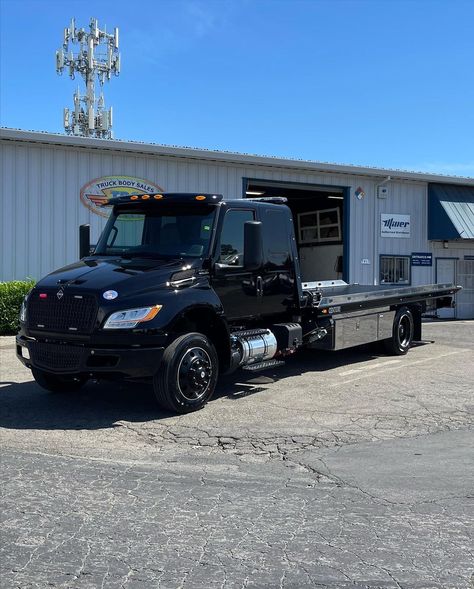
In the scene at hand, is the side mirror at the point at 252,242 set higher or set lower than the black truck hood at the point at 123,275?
higher

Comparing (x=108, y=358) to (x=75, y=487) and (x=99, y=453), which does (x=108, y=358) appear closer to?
(x=99, y=453)

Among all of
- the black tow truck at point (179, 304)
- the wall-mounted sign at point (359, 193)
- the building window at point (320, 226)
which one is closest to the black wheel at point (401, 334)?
the black tow truck at point (179, 304)

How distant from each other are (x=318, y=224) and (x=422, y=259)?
3.86m

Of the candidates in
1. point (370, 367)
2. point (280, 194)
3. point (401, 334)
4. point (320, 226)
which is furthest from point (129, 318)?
point (320, 226)

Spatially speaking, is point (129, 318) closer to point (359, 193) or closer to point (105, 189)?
point (105, 189)

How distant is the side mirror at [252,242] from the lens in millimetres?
7797

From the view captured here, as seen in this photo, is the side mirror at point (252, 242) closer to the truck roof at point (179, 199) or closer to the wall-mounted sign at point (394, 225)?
the truck roof at point (179, 199)

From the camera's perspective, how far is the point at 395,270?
68.2 ft

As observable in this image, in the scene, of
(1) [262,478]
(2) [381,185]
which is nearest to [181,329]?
(1) [262,478]

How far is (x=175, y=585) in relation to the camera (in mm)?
3334

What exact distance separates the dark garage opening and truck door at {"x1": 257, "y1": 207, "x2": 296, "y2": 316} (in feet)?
32.5

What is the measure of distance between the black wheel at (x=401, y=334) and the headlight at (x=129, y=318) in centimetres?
627

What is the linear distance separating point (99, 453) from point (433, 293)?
8.96 meters

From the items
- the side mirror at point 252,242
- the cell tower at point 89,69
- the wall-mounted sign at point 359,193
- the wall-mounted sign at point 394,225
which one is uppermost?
the cell tower at point 89,69
